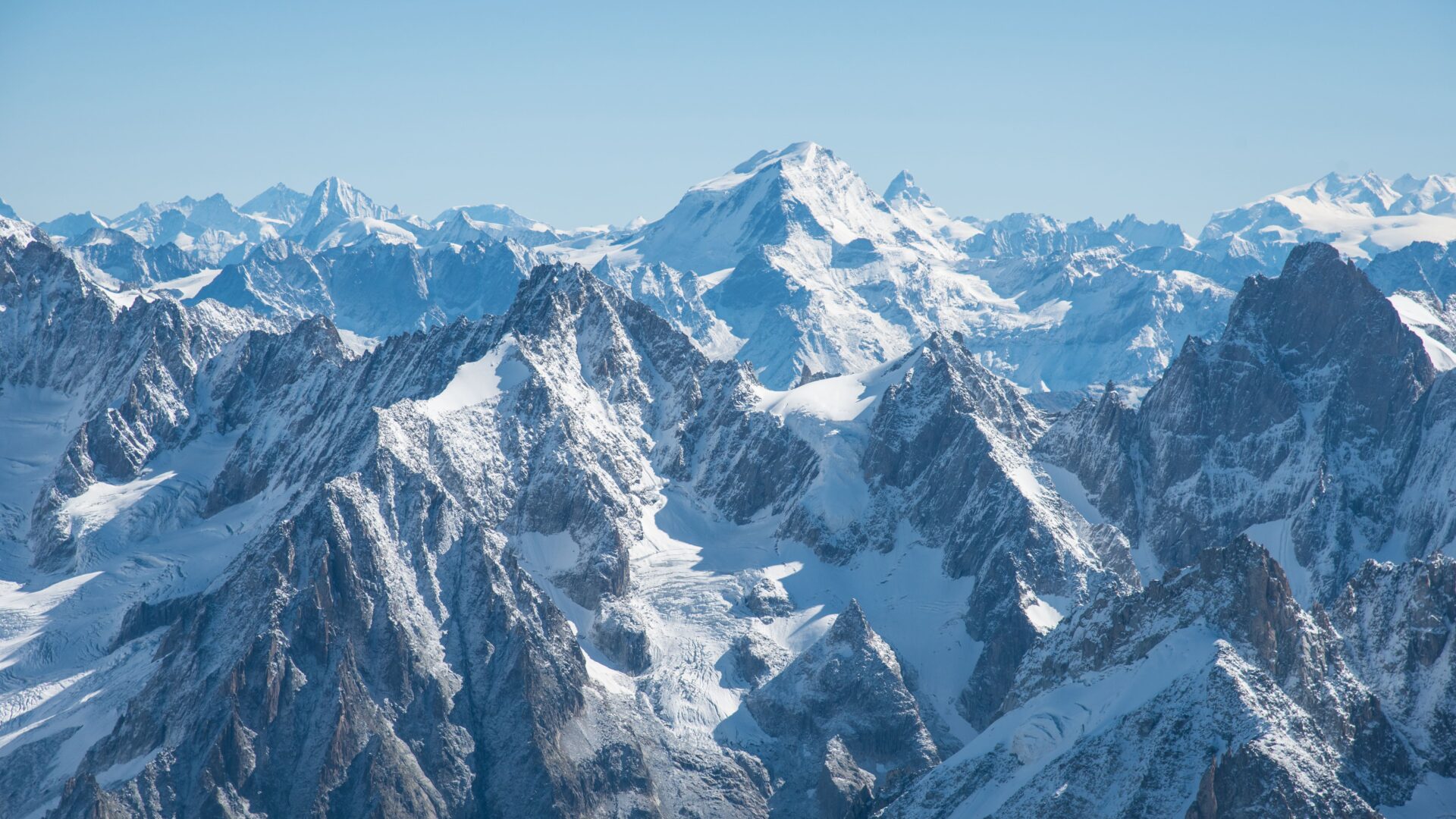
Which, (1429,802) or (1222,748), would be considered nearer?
(1222,748)

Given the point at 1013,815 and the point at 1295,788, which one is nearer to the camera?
the point at 1295,788

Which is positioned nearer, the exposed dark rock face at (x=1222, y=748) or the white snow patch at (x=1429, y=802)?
the exposed dark rock face at (x=1222, y=748)

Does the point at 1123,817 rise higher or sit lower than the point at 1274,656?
lower

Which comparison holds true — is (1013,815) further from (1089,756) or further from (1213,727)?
(1213,727)

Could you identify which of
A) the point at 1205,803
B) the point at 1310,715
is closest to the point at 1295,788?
the point at 1205,803

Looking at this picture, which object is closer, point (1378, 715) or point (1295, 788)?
point (1295, 788)

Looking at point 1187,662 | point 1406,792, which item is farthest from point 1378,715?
point 1187,662

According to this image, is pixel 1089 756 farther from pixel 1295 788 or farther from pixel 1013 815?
pixel 1295 788

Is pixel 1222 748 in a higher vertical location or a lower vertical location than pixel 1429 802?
higher

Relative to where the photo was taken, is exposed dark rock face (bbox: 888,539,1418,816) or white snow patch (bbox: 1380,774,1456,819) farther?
white snow patch (bbox: 1380,774,1456,819)
